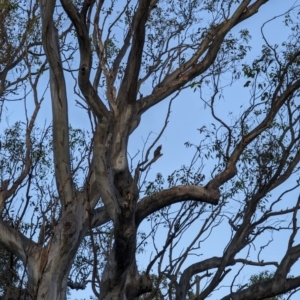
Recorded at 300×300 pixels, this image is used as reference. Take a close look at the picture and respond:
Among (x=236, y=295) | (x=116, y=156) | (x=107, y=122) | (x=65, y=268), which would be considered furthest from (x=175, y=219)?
(x=116, y=156)

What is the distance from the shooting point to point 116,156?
18.8ft

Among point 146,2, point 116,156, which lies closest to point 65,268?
point 116,156

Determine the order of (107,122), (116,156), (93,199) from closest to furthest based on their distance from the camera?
(116,156) → (107,122) → (93,199)

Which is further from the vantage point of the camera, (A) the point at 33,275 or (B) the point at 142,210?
(A) the point at 33,275

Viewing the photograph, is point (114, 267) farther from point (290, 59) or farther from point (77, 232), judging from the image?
point (290, 59)

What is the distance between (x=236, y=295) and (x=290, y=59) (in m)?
3.31

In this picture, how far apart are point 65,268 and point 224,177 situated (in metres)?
1.94

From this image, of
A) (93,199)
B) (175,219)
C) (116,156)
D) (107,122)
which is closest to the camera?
(116,156)

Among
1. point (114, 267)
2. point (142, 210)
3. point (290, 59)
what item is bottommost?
point (114, 267)

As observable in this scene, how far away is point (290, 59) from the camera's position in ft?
31.2

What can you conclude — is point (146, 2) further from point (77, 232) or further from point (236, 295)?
point (236, 295)

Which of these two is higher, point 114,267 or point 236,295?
point 236,295

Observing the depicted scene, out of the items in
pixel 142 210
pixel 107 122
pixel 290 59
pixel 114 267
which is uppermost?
pixel 290 59

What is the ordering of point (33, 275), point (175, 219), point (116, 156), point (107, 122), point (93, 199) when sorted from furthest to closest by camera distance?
point (175, 219) → point (93, 199) → point (33, 275) → point (107, 122) → point (116, 156)
